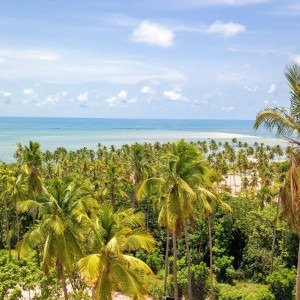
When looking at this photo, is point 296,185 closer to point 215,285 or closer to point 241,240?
point 215,285

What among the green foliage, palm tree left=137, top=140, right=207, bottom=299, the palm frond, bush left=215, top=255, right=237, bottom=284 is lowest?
bush left=215, top=255, right=237, bottom=284

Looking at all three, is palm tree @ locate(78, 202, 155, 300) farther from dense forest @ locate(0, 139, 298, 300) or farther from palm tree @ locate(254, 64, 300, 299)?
palm tree @ locate(254, 64, 300, 299)

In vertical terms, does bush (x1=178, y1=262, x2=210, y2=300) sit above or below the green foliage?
below

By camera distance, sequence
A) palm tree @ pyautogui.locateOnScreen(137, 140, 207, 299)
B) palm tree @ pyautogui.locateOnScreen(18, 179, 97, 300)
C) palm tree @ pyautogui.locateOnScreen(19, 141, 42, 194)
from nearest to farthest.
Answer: palm tree @ pyautogui.locateOnScreen(18, 179, 97, 300)
palm tree @ pyautogui.locateOnScreen(137, 140, 207, 299)
palm tree @ pyautogui.locateOnScreen(19, 141, 42, 194)

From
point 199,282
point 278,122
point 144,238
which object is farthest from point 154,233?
point 278,122

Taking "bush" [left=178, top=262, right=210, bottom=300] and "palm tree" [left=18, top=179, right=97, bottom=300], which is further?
"bush" [left=178, top=262, right=210, bottom=300]

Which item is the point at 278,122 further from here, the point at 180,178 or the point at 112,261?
the point at 180,178

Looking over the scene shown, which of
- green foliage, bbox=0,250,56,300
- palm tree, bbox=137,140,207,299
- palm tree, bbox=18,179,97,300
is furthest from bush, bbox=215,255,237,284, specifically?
palm tree, bbox=18,179,97,300
